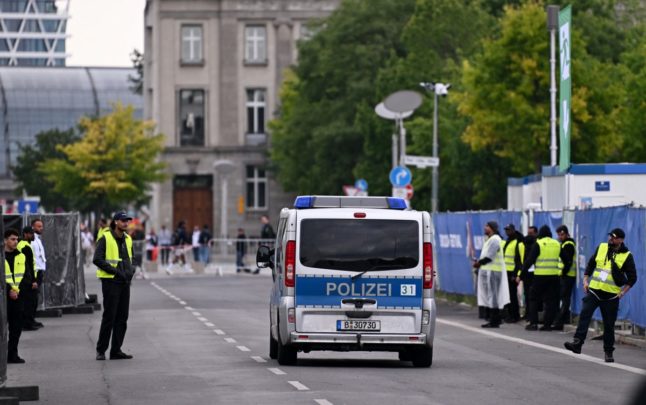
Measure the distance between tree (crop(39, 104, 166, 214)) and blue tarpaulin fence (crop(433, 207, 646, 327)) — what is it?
1891 inches

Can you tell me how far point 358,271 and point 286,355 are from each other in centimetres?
127

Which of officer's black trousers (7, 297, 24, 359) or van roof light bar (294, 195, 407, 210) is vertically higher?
van roof light bar (294, 195, 407, 210)

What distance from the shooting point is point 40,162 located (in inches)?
4646

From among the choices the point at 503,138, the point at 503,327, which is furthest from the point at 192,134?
the point at 503,327

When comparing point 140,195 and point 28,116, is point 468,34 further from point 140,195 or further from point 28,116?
point 28,116

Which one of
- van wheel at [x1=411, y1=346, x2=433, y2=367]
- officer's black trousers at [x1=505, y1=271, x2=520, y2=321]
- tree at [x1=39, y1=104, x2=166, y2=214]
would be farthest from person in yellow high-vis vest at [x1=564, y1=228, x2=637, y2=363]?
tree at [x1=39, y1=104, x2=166, y2=214]

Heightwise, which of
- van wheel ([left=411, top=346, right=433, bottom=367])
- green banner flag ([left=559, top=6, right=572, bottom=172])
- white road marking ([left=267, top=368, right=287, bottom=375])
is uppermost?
green banner flag ([left=559, top=6, right=572, bottom=172])

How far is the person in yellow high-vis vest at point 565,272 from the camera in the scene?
2867cm

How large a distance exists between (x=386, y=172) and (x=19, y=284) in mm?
49877

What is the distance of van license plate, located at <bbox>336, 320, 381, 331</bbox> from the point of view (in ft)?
66.5

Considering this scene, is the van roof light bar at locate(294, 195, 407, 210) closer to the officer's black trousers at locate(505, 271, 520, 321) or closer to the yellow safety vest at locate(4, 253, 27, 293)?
the yellow safety vest at locate(4, 253, 27, 293)

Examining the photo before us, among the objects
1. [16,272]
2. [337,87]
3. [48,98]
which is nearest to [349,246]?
[16,272]

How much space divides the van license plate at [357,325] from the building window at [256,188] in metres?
78.8

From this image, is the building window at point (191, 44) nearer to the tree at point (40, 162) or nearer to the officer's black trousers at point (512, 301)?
the tree at point (40, 162)
